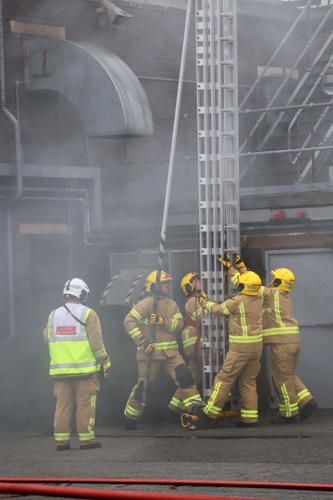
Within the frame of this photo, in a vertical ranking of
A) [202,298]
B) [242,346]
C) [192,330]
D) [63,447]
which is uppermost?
[202,298]

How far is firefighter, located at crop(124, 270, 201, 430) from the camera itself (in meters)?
11.0

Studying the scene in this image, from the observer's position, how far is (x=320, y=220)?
37.7 ft

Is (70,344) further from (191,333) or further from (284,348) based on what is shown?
(191,333)

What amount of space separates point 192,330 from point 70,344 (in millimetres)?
2252

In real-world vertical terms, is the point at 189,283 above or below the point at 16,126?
below

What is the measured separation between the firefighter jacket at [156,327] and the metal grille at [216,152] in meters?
0.35

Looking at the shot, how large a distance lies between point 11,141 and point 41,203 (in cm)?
75

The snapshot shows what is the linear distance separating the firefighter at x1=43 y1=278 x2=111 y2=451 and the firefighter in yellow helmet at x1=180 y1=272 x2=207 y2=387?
2040 mm

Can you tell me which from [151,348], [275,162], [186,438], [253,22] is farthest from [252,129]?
[186,438]

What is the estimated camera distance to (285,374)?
35.4 ft

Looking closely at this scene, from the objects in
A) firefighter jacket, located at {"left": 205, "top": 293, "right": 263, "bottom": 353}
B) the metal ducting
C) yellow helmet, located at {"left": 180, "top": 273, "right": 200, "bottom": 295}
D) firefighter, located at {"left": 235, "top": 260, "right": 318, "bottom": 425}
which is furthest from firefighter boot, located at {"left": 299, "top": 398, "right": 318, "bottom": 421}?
the metal ducting

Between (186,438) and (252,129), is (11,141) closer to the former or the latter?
(252,129)

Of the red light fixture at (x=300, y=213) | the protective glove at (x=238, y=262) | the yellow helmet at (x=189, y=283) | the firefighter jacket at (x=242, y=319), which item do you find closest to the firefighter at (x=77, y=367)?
the firefighter jacket at (x=242, y=319)

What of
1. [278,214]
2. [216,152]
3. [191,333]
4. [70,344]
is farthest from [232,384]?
[216,152]
